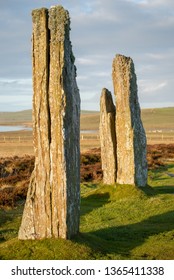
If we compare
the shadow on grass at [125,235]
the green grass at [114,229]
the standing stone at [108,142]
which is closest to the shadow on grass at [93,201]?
the green grass at [114,229]

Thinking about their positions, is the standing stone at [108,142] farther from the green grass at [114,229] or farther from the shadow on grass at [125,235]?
the shadow on grass at [125,235]

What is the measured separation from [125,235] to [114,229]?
778mm

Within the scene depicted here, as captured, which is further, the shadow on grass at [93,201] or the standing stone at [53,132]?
the shadow on grass at [93,201]

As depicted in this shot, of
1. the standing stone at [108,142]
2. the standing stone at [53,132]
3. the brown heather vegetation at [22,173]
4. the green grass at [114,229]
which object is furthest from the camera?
the standing stone at [108,142]

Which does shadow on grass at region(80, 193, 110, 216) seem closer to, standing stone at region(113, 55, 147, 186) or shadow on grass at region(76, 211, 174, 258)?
standing stone at region(113, 55, 147, 186)

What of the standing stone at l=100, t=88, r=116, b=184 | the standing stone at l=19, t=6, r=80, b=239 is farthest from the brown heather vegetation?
the standing stone at l=19, t=6, r=80, b=239

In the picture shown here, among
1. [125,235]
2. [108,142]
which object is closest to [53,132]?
[125,235]

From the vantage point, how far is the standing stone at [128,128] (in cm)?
2075

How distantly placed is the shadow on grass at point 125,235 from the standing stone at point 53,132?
84 cm

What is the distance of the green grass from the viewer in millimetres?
11680

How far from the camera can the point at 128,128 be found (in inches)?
822

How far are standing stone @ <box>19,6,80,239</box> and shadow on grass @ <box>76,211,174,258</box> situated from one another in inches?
32.9
